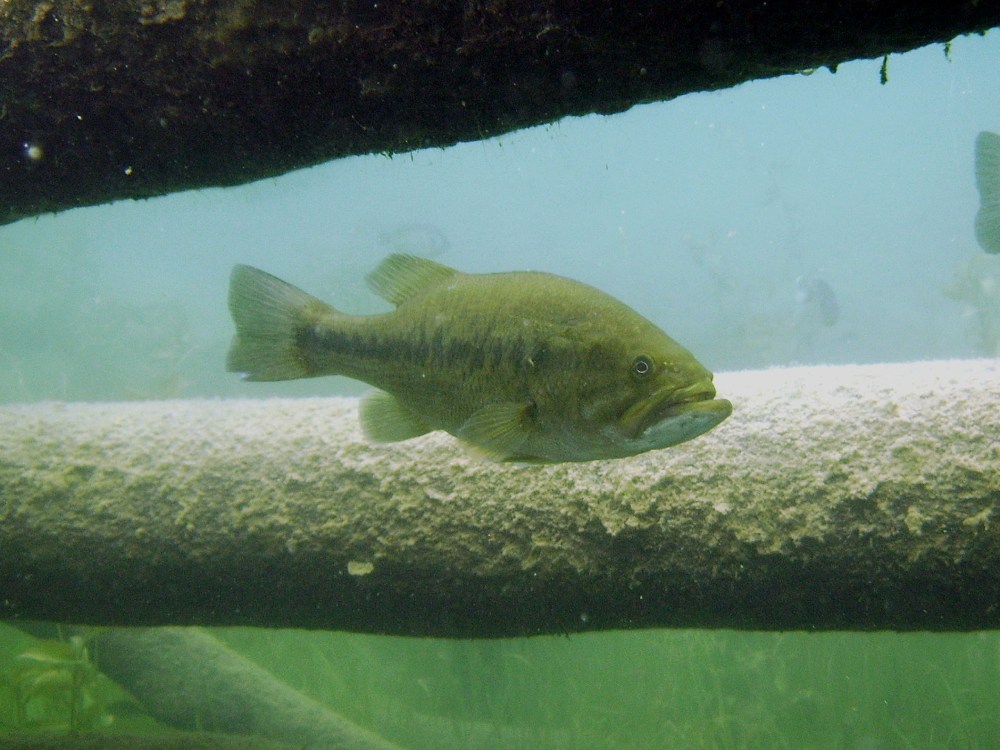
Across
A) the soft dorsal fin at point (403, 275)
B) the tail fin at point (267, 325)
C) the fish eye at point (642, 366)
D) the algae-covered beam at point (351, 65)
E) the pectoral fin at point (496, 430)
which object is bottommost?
the pectoral fin at point (496, 430)

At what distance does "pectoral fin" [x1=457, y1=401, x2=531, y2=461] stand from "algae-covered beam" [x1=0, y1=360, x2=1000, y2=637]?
1.27m

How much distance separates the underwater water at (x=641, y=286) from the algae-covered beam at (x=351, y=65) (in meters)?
0.49

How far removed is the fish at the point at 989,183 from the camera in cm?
Result: 520

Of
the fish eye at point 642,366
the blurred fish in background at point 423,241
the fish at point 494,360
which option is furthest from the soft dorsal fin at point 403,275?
the blurred fish in background at point 423,241

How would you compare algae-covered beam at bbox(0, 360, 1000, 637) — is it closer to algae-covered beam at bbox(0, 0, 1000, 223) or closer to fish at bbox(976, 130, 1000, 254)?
algae-covered beam at bbox(0, 0, 1000, 223)

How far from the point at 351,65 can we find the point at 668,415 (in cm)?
133

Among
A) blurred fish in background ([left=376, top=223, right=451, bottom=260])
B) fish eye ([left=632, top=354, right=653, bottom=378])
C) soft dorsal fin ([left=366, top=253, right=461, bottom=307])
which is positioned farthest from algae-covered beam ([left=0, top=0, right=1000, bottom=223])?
blurred fish in background ([left=376, top=223, right=451, bottom=260])

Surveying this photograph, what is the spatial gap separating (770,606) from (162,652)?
16.9 ft

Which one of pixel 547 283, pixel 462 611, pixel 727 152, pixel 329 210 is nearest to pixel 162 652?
pixel 462 611

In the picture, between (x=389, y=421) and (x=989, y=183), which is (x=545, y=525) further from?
(x=989, y=183)

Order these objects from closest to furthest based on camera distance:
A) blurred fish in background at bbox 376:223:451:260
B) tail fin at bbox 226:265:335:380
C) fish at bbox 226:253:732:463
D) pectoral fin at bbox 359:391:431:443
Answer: fish at bbox 226:253:732:463 → pectoral fin at bbox 359:391:431:443 → tail fin at bbox 226:265:335:380 → blurred fish in background at bbox 376:223:451:260

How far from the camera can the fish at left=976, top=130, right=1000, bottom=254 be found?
5.20m

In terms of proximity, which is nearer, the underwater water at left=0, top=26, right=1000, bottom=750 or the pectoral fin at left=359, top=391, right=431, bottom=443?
the pectoral fin at left=359, top=391, right=431, bottom=443

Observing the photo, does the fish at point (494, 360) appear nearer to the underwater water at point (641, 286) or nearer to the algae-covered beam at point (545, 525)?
the underwater water at point (641, 286)
